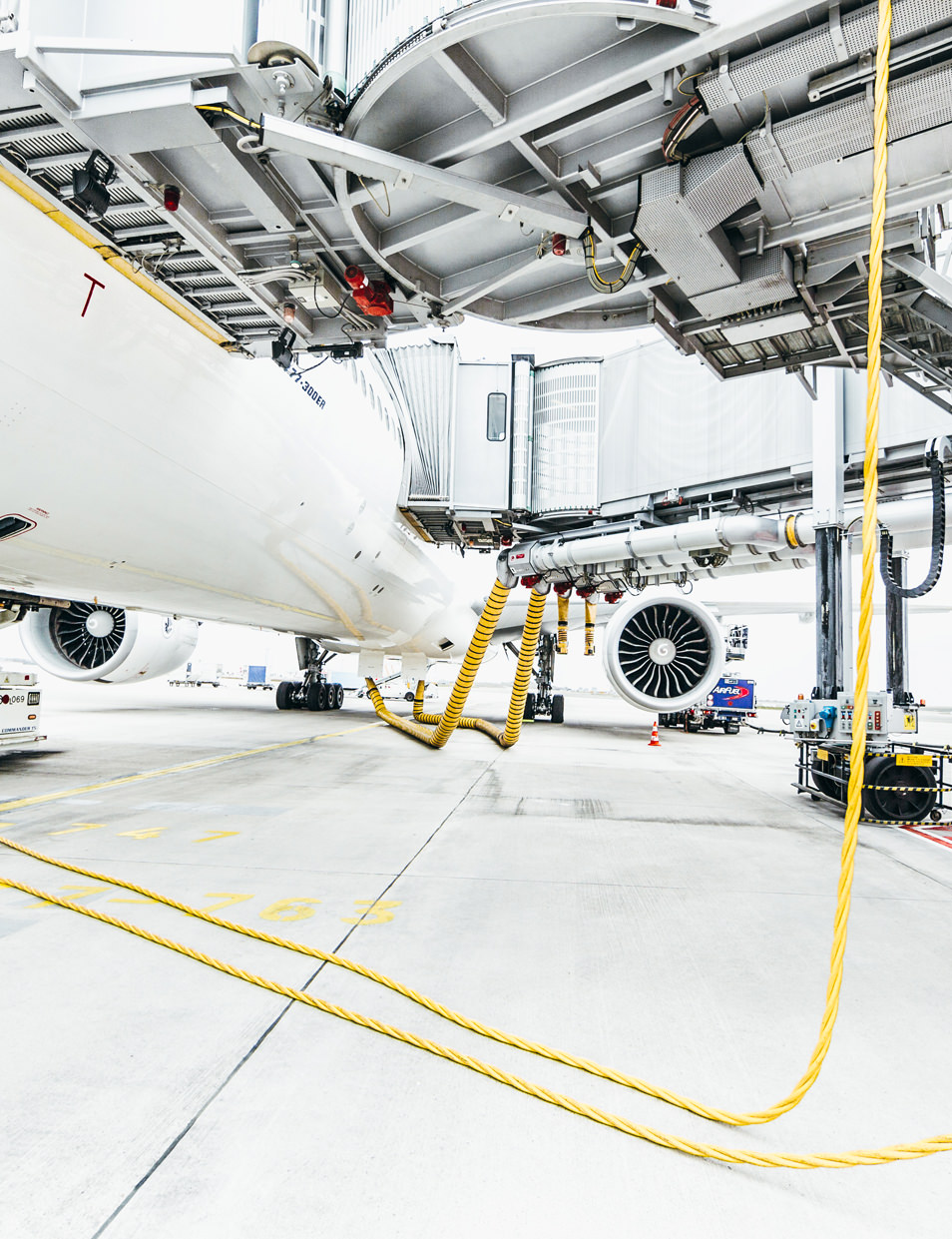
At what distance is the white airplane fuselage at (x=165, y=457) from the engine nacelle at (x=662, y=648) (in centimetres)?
390

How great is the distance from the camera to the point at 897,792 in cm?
696

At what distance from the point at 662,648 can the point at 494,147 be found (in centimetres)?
876

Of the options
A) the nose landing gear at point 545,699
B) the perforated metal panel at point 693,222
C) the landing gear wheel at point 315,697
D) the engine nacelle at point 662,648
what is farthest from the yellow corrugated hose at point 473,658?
the landing gear wheel at point 315,697

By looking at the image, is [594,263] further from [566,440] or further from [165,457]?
[566,440]

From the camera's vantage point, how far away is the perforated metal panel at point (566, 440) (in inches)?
394

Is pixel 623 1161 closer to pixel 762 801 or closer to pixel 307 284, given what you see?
pixel 307 284

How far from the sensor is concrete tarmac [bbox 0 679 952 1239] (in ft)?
5.36

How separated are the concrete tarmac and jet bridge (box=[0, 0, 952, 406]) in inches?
127

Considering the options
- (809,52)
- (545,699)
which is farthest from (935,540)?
(545,699)

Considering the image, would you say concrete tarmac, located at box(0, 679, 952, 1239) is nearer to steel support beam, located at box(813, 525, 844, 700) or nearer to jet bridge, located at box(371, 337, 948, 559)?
steel support beam, located at box(813, 525, 844, 700)

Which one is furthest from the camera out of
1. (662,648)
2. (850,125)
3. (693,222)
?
(662,648)

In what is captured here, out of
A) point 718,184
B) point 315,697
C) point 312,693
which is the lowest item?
point 315,697

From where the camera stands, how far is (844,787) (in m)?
7.33

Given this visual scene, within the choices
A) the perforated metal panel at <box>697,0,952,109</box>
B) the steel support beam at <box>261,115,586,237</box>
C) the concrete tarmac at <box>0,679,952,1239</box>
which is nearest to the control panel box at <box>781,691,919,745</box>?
the concrete tarmac at <box>0,679,952,1239</box>
